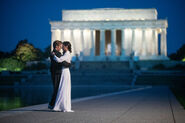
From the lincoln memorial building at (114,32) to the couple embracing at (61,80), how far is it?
2621 inches

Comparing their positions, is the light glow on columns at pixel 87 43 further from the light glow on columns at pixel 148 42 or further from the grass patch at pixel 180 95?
the grass patch at pixel 180 95

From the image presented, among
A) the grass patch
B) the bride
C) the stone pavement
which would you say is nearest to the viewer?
the stone pavement

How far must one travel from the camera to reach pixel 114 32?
265 ft

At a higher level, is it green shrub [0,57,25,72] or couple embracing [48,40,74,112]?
couple embracing [48,40,74,112]

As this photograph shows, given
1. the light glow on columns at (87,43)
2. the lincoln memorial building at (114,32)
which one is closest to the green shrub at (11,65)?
the lincoln memorial building at (114,32)

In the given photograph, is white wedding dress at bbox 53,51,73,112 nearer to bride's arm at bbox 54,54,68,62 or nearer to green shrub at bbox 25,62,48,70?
bride's arm at bbox 54,54,68,62

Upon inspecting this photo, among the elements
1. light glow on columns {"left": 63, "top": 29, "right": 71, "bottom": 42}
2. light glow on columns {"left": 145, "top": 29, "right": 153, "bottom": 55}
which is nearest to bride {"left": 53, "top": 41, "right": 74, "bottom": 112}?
light glow on columns {"left": 63, "top": 29, "right": 71, "bottom": 42}

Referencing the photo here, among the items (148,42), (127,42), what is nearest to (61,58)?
(127,42)

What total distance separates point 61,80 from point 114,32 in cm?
6953

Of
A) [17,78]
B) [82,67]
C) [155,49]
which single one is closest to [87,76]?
[17,78]

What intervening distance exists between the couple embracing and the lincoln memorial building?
218ft

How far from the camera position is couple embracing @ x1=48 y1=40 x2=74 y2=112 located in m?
12.3

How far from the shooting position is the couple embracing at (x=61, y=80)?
40.2ft

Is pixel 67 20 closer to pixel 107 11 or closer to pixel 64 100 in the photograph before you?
pixel 107 11
